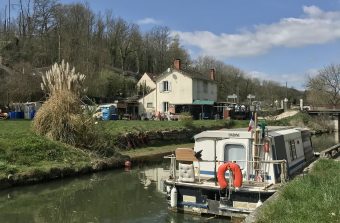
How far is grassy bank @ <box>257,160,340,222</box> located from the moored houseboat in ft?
5.31

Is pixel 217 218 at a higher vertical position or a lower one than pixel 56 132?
lower

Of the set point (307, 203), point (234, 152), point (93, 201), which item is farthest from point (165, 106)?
point (307, 203)

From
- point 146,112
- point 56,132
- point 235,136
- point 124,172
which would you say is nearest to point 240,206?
point 235,136

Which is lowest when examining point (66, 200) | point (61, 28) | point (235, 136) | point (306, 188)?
point (66, 200)

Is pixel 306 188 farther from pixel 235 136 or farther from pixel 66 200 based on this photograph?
pixel 66 200

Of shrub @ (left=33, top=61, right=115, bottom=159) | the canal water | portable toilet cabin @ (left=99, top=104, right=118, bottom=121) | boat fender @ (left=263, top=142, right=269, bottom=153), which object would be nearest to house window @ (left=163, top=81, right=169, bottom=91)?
portable toilet cabin @ (left=99, top=104, right=118, bottom=121)

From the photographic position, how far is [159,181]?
70.4 ft

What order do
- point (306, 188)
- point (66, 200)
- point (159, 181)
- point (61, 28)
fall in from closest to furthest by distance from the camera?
1. point (306, 188)
2. point (66, 200)
3. point (159, 181)
4. point (61, 28)

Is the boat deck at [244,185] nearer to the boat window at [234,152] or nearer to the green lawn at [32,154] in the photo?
the boat window at [234,152]

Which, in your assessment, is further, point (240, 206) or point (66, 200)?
point (66, 200)

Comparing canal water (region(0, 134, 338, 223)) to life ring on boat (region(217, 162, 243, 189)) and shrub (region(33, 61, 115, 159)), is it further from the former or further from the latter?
shrub (region(33, 61, 115, 159))

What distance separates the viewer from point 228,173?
14.7 m

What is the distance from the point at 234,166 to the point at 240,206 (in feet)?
3.93

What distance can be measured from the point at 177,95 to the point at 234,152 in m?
43.7
